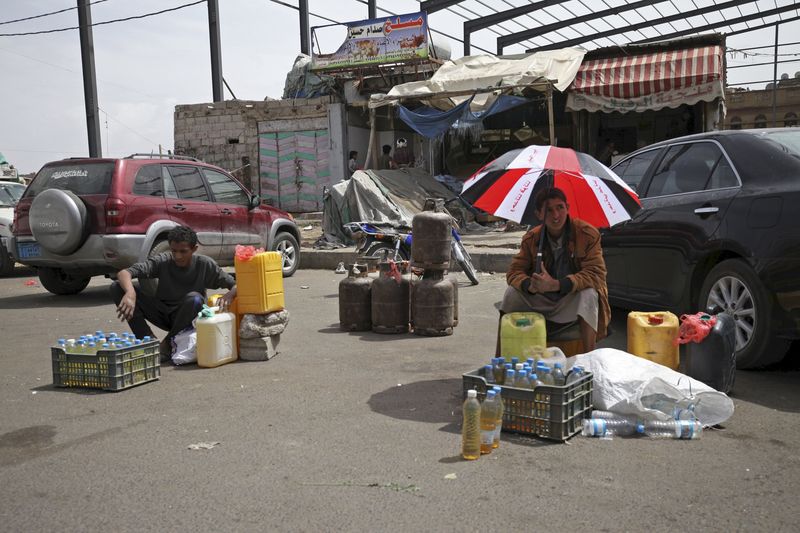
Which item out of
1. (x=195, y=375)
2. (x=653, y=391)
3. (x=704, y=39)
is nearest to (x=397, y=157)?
(x=704, y=39)

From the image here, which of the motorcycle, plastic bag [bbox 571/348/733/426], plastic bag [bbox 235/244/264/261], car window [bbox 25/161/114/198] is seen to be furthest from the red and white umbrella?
car window [bbox 25/161/114/198]

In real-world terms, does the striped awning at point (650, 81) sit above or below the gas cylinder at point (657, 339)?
above

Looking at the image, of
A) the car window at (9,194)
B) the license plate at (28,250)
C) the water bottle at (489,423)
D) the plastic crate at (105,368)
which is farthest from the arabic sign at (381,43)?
the water bottle at (489,423)

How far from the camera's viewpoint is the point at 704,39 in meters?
16.5

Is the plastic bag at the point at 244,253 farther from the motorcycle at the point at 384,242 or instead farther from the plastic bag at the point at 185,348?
the motorcycle at the point at 384,242

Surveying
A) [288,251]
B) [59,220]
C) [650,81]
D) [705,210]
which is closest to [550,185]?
[705,210]

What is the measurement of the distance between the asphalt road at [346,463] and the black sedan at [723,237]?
0.59m

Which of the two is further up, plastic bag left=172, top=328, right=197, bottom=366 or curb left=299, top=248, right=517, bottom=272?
curb left=299, top=248, right=517, bottom=272

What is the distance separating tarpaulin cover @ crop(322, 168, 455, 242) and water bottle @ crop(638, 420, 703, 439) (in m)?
11.4

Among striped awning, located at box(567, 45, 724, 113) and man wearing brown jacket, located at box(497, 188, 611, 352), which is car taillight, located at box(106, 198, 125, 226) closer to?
man wearing brown jacket, located at box(497, 188, 611, 352)

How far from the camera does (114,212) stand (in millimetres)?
9219

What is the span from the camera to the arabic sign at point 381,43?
62.1ft

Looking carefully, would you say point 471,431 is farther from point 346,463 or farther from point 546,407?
point 346,463

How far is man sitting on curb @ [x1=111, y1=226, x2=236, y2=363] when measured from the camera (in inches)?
238
